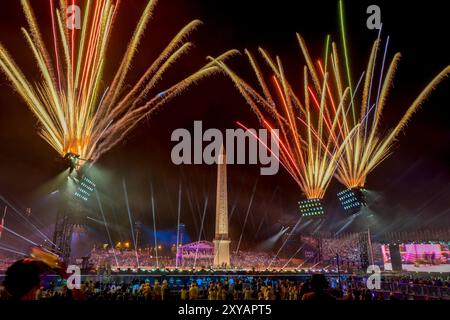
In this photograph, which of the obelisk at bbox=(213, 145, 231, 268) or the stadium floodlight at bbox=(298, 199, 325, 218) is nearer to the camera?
the stadium floodlight at bbox=(298, 199, 325, 218)

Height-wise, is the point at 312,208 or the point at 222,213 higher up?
the point at 222,213

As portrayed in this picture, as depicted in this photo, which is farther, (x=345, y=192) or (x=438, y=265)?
(x=438, y=265)

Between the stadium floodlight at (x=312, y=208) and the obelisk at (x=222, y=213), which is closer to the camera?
the stadium floodlight at (x=312, y=208)

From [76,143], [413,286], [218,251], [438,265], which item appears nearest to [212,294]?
[413,286]

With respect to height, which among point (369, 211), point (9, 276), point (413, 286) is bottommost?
point (413, 286)

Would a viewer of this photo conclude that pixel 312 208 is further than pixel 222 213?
No

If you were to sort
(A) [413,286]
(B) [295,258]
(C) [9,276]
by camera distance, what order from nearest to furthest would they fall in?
(C) [9,276] < (A) [413,286] < (B) [295,258]

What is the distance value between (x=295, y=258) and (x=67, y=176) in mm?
59796

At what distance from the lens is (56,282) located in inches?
779

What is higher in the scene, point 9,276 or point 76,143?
point 76,143
